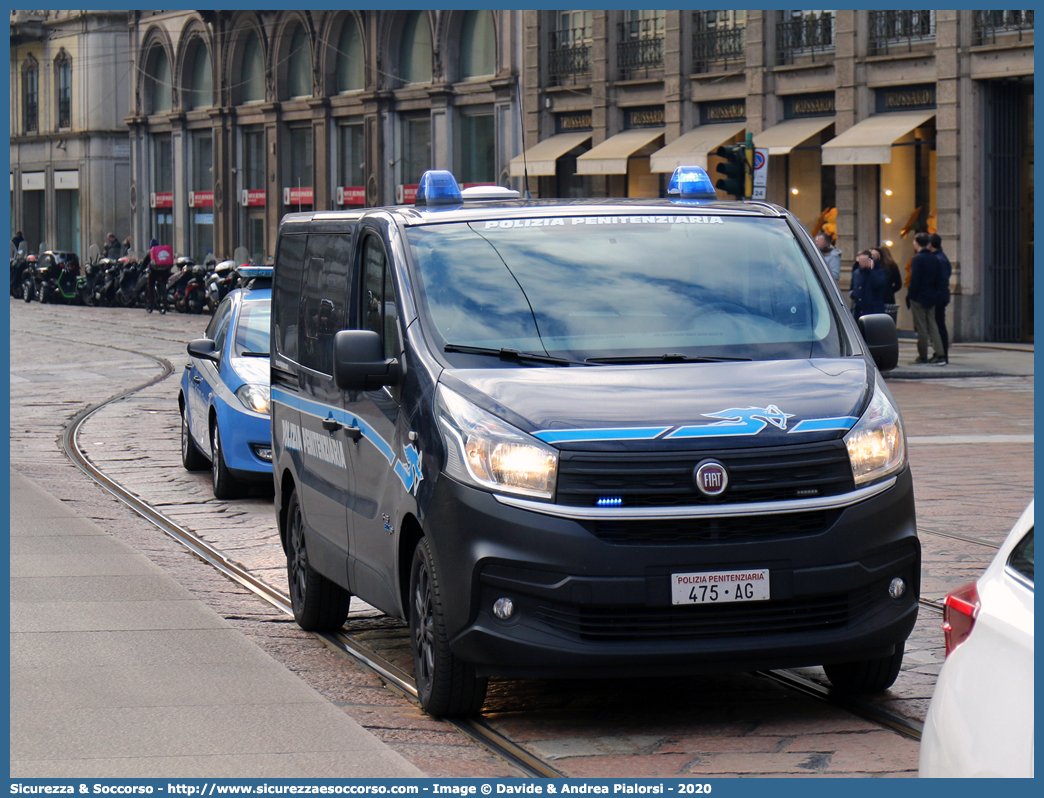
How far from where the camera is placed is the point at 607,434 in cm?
521

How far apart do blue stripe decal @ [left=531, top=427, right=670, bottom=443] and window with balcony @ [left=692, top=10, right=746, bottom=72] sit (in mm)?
26443

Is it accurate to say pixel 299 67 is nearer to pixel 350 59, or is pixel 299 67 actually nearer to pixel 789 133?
pixel 350 59

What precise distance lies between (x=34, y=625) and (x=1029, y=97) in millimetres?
21792

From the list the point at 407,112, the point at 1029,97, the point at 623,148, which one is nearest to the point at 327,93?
the point at 407,112

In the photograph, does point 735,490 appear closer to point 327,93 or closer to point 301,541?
point 301,541

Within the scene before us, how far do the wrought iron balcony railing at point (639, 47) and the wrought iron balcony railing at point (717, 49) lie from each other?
1.16 m

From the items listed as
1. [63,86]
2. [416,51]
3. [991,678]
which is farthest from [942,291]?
[63,86]

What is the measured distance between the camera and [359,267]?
6.66 metres

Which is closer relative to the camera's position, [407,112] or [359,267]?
[359,267]

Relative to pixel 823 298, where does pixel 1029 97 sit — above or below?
above

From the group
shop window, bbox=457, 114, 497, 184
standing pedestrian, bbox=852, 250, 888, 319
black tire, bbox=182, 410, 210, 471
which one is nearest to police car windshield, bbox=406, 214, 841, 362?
black tire, bbox=182, 410, 210, 471

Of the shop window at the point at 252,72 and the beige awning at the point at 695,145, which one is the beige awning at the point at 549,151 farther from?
the shop window at the point at 252,72

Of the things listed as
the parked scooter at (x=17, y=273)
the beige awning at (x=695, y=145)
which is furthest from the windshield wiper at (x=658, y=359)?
the parked scooter at (x=17, y=273)

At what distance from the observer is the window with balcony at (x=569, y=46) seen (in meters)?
35.1
